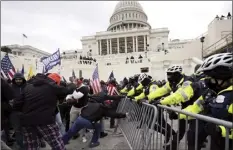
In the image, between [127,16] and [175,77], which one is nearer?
[175,77]

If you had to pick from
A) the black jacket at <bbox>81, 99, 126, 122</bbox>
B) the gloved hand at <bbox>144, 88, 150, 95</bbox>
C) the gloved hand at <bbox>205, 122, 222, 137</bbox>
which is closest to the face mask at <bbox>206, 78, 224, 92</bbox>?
the gloved hand at <bbox>205, 122, 222, 137</bbox>

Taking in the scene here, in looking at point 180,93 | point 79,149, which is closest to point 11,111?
point 79,149

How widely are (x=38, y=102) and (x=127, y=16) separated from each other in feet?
268

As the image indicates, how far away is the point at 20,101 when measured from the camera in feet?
12.1

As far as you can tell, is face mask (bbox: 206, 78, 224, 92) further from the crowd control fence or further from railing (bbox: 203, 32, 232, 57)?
railing (bbox: 203, 32, 232, 57)

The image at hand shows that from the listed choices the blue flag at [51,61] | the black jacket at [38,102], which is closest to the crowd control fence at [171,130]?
the black jacket at [38,102]

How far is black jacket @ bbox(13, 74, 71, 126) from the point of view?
355 cm

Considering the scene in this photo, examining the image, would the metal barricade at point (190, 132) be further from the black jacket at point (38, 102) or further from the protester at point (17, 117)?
the protester at point (17, 117)

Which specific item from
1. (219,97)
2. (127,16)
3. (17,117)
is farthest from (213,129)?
(127,16)

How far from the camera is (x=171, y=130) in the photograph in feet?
10.5

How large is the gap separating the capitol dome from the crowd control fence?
7939 cm

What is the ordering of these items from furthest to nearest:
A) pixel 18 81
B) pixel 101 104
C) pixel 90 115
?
pixel 18 81
pixel 101 104
pixel 90 115

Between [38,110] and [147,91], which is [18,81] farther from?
[147,91]

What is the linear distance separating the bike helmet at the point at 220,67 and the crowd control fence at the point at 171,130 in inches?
20.6
